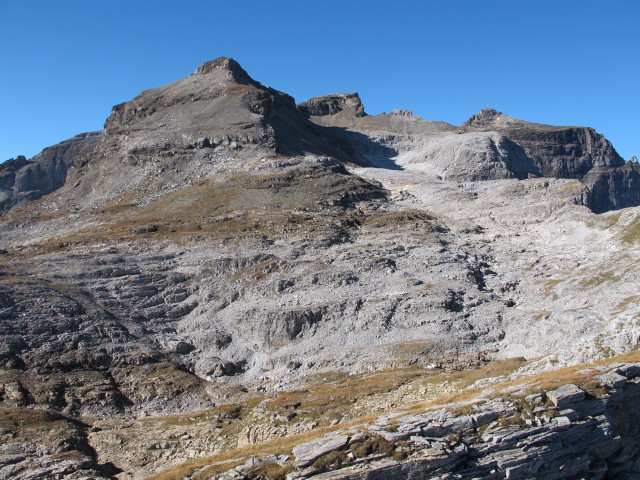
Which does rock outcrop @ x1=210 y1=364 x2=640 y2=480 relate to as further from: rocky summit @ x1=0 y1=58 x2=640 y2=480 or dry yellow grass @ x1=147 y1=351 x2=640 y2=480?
dry yellow grass @ x1=147 y1=351 x2=640 y2=480

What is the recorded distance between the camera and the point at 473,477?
3600 centimetres

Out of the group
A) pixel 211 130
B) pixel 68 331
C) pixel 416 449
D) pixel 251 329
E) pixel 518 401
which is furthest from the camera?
pixel 211 130

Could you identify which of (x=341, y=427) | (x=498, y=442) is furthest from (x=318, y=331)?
(x=498, y=442)

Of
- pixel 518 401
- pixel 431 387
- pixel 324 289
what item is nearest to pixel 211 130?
pixel 324 289

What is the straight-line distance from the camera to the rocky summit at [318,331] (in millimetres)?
38688

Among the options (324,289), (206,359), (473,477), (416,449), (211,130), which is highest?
(211,130)

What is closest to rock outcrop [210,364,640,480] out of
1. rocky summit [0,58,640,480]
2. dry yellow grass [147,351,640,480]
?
rocky summit [0,58,640,480]

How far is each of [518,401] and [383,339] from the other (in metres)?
33.1

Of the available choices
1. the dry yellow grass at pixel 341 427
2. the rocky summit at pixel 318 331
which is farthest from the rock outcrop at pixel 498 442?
the dry yellow grass at pixel 341 427

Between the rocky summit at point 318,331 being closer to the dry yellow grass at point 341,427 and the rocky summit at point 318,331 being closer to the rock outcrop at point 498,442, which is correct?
the rock outcrop at point 498,442

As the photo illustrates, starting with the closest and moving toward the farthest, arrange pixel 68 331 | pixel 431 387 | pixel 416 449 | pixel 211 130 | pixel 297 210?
pixel 416 449 < pixel 431 387 < pixel 68 331 < pixel 297 210 < pixel 211 130

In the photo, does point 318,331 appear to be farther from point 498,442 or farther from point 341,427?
point 498,442

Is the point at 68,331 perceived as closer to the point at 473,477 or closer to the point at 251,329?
the point at 251,329

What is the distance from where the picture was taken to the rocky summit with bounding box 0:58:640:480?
127ft
